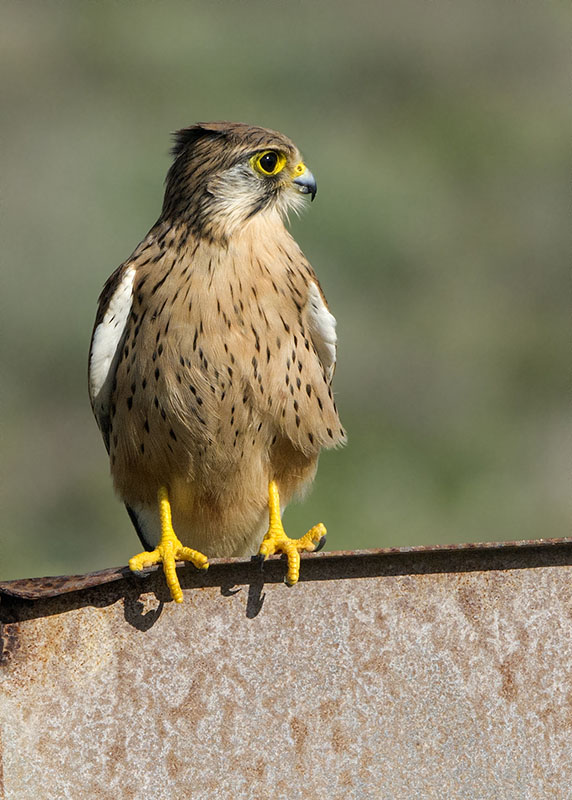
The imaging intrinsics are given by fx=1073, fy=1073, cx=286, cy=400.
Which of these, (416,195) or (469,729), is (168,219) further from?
(416,195)

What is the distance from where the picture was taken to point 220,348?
10.5 ft

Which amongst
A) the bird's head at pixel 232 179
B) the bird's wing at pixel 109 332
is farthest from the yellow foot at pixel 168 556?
the bird's head at pixel 232 179

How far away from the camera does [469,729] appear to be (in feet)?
6.68

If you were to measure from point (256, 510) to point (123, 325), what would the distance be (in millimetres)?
773

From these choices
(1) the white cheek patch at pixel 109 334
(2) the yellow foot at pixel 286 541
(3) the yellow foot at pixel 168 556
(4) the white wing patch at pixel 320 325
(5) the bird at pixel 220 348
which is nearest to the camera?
(3) the yellow foot at pixel 168 556

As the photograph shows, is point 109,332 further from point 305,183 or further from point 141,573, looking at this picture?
point 141,573

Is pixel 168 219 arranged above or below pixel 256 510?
above

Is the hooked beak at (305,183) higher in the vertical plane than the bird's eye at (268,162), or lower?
lower

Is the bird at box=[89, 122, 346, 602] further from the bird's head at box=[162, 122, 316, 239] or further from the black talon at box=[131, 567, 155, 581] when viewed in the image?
the black talon at box=[131, 567, 155, 581]

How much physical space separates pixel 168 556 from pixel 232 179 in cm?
132

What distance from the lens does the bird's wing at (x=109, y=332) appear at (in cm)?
334

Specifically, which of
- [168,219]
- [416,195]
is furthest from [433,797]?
[416,195]

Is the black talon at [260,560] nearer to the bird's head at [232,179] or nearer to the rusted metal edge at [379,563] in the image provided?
the rusted metal edge at [379,563]

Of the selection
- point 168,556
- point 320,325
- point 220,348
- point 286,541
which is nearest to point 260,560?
point 168,556
